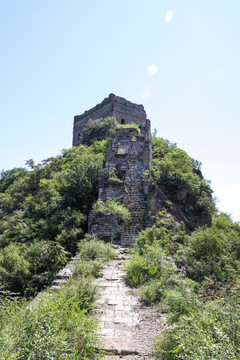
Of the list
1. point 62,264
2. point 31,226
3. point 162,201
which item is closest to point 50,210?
point 31,226

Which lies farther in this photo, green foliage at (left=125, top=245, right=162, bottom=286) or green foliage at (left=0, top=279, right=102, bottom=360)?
green foliage at (left=125, top=245, right=162, bottom=286)

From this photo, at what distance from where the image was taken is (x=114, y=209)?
34.1ft

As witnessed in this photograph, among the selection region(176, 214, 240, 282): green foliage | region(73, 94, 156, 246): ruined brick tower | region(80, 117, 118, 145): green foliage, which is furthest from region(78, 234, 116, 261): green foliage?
region(80, 117, 118, 145): green foliage

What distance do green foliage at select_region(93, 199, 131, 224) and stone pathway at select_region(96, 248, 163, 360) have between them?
4.46 metres

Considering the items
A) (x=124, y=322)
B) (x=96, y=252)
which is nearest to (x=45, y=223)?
(x=96, y=252)

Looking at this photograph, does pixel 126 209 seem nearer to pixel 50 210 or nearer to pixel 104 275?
pixel 50 210

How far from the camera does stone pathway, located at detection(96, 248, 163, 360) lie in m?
3.33

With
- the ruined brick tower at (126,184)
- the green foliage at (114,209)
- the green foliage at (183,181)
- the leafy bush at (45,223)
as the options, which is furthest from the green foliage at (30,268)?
the green foliage at (183,181)

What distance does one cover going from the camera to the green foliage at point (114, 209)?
10.3m

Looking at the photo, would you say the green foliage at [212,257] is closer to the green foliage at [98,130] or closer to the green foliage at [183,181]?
the green foliage at [183,181]

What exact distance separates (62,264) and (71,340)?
15.8ft

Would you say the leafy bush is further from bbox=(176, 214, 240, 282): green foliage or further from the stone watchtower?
the stone watchtower

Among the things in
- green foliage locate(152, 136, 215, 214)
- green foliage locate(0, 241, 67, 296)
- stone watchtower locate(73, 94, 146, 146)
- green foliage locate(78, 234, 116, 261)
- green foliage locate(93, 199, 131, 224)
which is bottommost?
green foliage locate(0, 241, 67, 296)

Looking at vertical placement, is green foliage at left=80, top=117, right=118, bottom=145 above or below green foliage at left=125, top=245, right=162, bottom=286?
above
